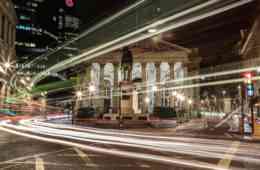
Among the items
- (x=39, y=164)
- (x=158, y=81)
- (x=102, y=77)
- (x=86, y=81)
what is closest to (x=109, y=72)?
(x=102, y=77)

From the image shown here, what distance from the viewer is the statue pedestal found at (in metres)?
32.8

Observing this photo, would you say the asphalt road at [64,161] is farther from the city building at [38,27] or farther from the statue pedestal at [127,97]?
the city building at [38,27]

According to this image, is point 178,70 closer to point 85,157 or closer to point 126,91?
point 126,91

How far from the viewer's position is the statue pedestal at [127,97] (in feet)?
108

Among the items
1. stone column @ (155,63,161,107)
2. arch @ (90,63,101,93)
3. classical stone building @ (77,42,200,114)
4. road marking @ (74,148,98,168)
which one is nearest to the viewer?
road marking @ (74,148,98,168)

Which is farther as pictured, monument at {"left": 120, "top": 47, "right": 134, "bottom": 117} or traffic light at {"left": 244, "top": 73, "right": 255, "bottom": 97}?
monument at {"left": 120, "top": 47, "right": 134, "bottom": 117}

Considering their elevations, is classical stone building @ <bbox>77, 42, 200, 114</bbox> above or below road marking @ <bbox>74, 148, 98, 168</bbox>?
above

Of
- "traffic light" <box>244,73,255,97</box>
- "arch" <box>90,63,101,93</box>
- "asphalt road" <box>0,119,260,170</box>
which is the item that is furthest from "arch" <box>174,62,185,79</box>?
"asphalt road" <box>0,119,260,170</box>

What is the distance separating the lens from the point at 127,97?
34906mm

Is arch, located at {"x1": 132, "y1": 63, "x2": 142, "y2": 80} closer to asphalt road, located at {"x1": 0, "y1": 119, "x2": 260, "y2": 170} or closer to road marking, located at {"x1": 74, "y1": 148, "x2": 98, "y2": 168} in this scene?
asphalt road, located at {"x1": 0, "y1": 119, "x2": 260, "y2": 170}

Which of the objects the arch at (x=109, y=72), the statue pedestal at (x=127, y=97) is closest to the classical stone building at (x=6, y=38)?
the arch at (x=109, y=72)

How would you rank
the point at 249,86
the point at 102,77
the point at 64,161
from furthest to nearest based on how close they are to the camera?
the point at 102,77, the point at 249,86, the point at 64,161

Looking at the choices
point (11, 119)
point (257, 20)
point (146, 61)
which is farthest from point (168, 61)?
point (11, 119)

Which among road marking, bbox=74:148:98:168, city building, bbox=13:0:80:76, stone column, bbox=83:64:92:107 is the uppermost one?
city building, bbox=13:0:80:76
